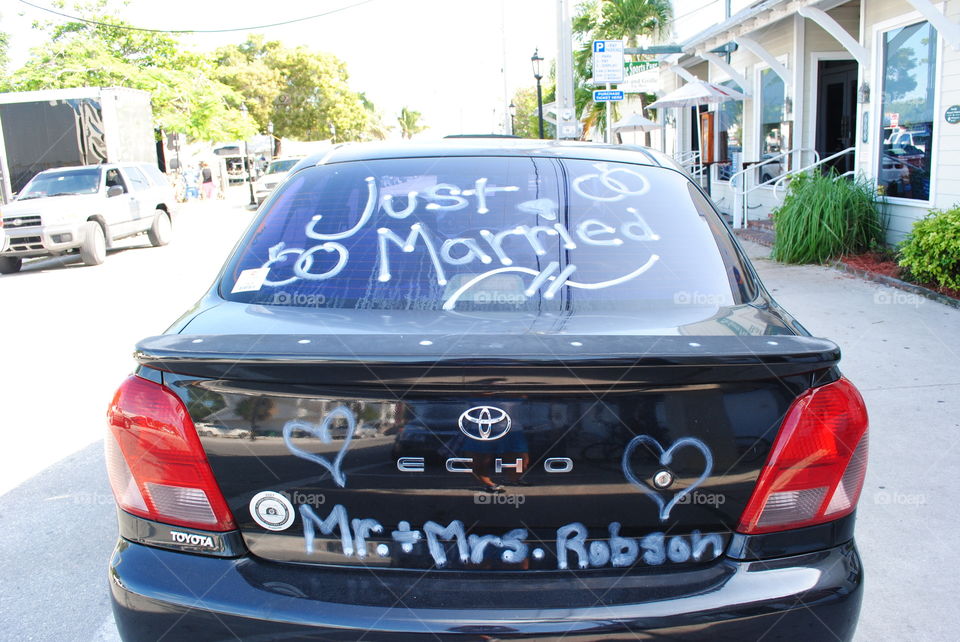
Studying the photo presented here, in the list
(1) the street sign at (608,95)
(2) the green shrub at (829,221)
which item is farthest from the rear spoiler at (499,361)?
(1) the street sign at (608,95)

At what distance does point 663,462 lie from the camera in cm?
183

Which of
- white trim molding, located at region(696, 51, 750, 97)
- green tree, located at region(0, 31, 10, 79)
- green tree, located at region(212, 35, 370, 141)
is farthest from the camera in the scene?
green tree, located at region(212, 35, 370, 141)

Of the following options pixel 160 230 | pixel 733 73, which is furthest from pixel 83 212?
pixel 733 73

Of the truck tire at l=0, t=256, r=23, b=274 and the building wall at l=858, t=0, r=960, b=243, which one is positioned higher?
the building wall at l=858, t=0, r=960, b=243

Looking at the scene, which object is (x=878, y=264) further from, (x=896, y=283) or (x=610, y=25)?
(x=610, y=25)

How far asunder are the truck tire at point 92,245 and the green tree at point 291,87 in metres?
43.7

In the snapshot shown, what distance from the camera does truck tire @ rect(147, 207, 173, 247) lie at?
17267mm

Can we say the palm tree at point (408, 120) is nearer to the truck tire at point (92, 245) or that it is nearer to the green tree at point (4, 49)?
the green tree at point (4, 49)

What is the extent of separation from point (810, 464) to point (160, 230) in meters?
17.6

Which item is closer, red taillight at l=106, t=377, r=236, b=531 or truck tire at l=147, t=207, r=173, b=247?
red taillight at l=106, t=377, r=236, b=531

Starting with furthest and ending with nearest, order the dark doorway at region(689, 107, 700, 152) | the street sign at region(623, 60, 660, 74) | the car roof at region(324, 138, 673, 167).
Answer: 1. the dark doorway at region(689, 107, 700, 152)
2. the street sign at region(623, 60, 660, 74)
3. the car roof at region(324, 138, 673, 167)

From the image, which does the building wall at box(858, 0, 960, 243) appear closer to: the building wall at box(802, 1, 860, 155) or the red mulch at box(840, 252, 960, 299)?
the red mulch at box(840, 252, 960, 299)

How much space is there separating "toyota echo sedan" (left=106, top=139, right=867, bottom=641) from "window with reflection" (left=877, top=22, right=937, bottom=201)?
9751mm
